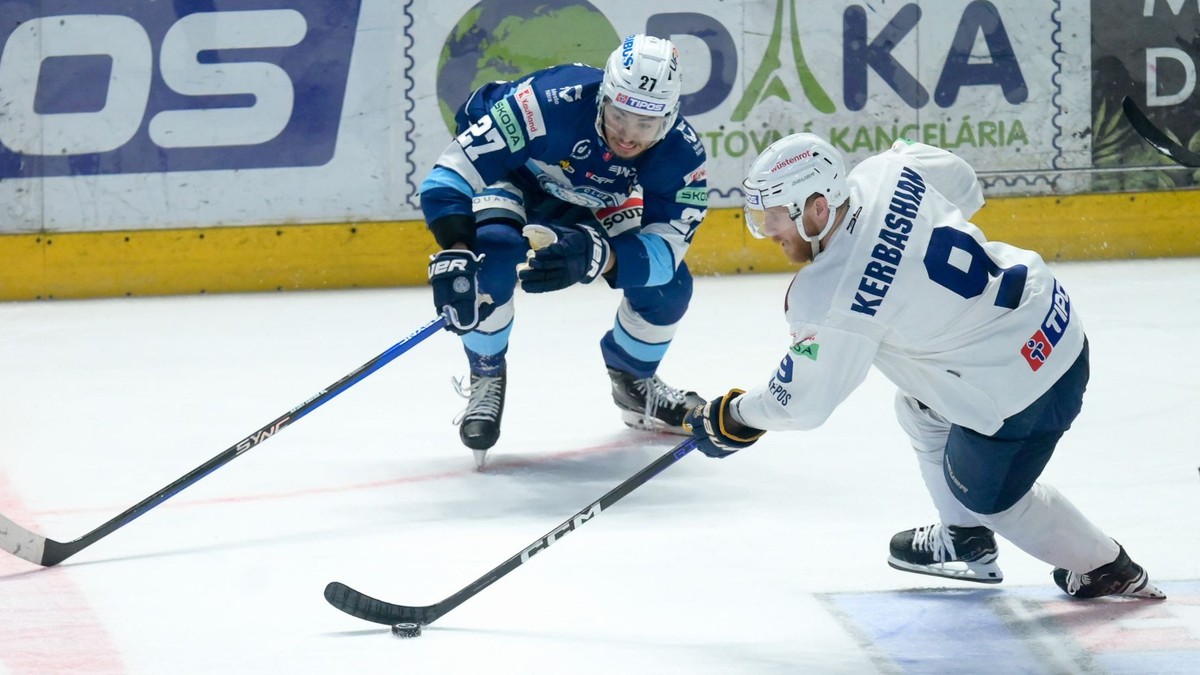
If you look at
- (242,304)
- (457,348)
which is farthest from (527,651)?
(242,304)

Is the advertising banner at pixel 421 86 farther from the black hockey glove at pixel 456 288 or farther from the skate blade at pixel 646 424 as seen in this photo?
the black hockey glove at pixel 456 288

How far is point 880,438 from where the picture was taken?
153 inches

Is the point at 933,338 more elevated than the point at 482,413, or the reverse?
the point at 933,338

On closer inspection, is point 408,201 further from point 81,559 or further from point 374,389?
→ point 81,559

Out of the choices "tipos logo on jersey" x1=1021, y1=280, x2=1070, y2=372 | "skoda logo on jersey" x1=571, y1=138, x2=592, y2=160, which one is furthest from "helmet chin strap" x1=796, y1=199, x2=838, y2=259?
"skoda logo on jersey" x1=571, y1=138, x2=592, y2=160

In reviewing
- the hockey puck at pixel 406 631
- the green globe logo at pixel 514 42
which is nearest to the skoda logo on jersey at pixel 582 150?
the hockey puck at pixel 406 631

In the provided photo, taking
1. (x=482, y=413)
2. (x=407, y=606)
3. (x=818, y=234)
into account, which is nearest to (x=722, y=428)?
(x=818, y=234)

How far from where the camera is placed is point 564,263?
338cm

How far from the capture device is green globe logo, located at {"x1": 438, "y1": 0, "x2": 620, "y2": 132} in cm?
647

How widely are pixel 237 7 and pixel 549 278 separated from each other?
352 cm

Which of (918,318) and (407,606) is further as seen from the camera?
(407,606)

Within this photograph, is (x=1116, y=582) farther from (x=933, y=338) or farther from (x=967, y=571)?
(x=933, y=338)

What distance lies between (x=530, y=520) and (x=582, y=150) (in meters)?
0.99

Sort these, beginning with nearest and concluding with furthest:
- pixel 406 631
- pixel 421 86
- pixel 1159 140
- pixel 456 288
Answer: pixel 406 631 → pixel 1159 140 → pixel 456 288 → pixel 421 86
